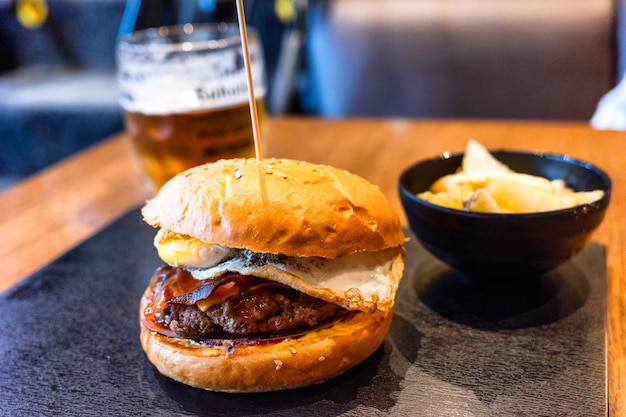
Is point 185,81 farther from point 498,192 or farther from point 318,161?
point 498,192

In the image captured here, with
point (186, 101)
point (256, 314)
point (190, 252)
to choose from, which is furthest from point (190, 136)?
point (256, 314)

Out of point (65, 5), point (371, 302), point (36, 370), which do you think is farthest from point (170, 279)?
point (65, 5)

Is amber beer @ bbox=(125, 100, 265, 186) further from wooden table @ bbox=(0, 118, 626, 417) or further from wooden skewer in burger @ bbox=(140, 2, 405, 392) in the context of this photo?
wooden skewer in burger @ bbox=(140, 2, 405, 392)

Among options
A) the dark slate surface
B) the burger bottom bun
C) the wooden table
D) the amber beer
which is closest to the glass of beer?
the amber beer

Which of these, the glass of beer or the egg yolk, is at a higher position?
the glass of beer

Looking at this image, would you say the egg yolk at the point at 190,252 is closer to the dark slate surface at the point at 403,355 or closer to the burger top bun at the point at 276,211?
the burger top bun at the point at 276,211
